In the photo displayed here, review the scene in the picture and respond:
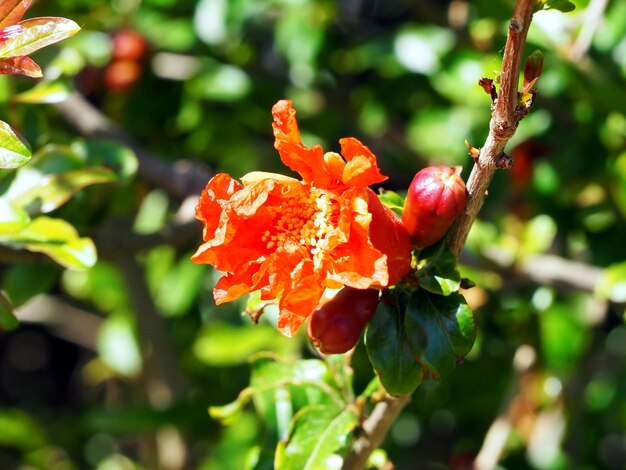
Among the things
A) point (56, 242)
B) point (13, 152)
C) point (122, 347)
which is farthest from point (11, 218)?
point (122, 347)

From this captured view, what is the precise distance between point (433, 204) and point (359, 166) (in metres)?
0.09

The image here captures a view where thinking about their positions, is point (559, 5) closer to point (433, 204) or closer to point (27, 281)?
point (433, 204)

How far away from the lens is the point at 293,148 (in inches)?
40.0

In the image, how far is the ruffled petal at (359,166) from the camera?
3.23 ft

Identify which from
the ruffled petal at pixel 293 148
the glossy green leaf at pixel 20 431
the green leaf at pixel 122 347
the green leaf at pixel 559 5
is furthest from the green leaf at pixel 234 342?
the green leaf at pixel 559 5

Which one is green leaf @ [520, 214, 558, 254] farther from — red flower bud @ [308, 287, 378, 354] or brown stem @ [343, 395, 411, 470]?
red flower bud @ [308, 287, 378, 354]

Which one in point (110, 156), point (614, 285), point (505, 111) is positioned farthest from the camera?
point (614, 285)

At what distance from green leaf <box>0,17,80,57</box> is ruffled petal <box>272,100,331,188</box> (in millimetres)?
240

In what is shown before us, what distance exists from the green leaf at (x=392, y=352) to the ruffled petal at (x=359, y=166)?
0.16 m

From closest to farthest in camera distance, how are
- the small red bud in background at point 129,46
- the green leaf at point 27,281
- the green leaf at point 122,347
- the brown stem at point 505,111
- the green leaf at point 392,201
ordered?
the brown stem at point 505,111 → the green leaf at point 392,201 → the green leaf at point 27,281 → the small red bud in background at point 129,46 → the green leaf at point 122,347

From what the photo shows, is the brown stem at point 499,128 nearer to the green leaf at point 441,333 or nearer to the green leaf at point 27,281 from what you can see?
the green leaf at point 441,333

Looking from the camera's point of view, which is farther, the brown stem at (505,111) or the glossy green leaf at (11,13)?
the glossy green leaf at (11,13)

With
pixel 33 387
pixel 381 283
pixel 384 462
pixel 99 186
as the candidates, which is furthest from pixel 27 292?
pixel 33 387

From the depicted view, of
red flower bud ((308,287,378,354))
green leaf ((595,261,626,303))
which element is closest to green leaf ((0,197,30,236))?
red flower bud ((308,287,378,354))
